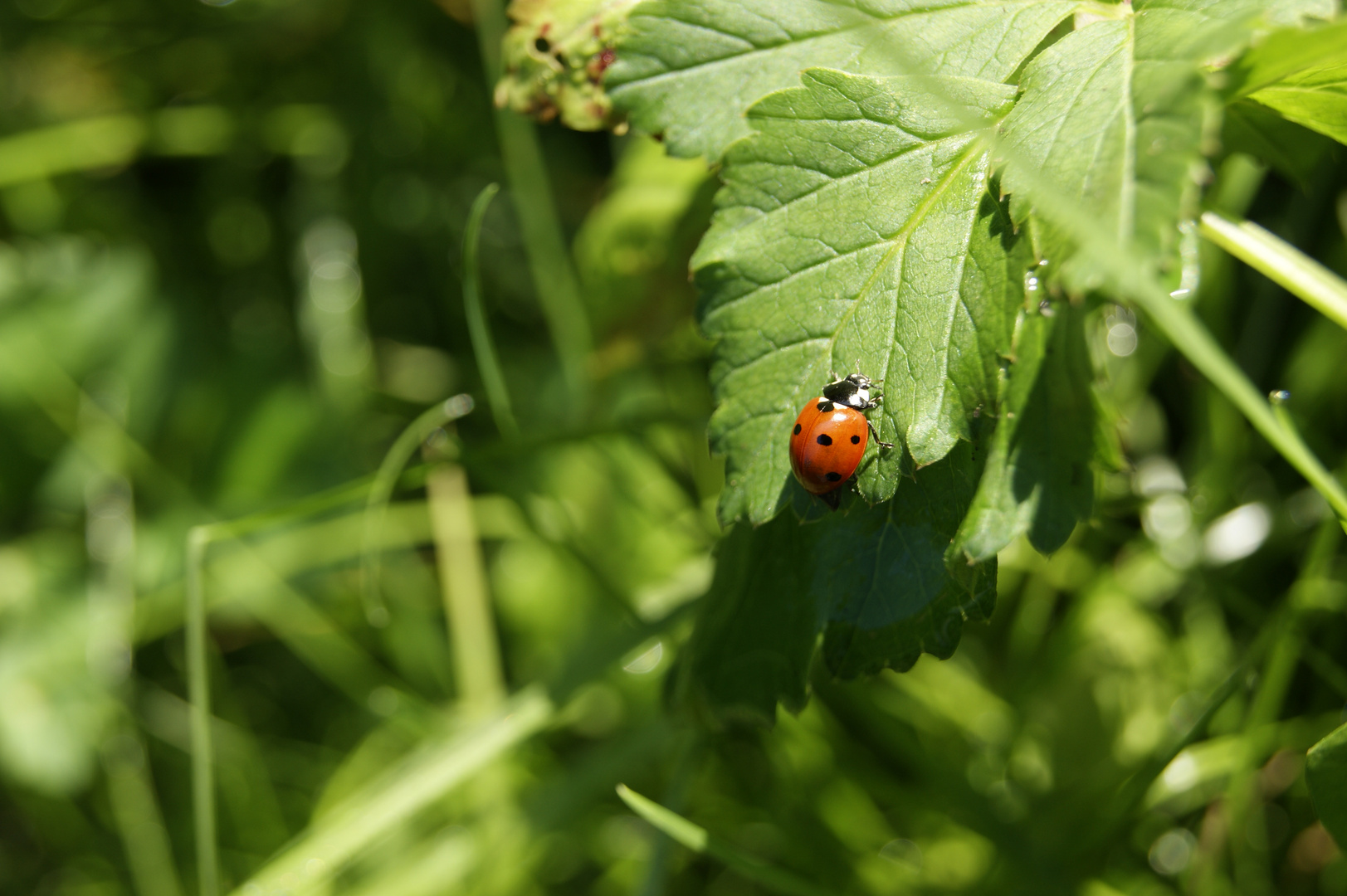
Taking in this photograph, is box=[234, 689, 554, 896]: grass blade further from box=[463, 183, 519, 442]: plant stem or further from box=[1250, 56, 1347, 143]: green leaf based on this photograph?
box=[1250, 56, 1347, 143]: green leaf

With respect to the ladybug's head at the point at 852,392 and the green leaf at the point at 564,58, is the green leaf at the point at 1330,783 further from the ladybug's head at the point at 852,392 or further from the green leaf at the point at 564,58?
the green leaf at the point at 564,58

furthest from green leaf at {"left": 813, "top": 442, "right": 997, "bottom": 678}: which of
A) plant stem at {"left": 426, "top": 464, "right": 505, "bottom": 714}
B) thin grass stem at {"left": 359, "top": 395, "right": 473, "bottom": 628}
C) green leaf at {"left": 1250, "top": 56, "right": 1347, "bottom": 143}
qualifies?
plant stem at {"left": 426, "top": 464, "right": 505, "bottom": 714}

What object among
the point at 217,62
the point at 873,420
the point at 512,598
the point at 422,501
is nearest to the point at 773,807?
the point at 512,598

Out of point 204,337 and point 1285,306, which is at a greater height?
point 1285,306

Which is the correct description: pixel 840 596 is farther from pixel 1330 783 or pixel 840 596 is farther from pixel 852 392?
pixel 1330 783

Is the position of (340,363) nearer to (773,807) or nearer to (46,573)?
(46,573)

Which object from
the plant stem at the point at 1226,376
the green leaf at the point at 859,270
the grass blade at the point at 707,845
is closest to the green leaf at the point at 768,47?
the green leaf at the point at 859,270

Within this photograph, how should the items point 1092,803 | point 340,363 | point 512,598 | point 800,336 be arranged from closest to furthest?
point 800,336
point 1092,803
point 512,598
point 340,363
